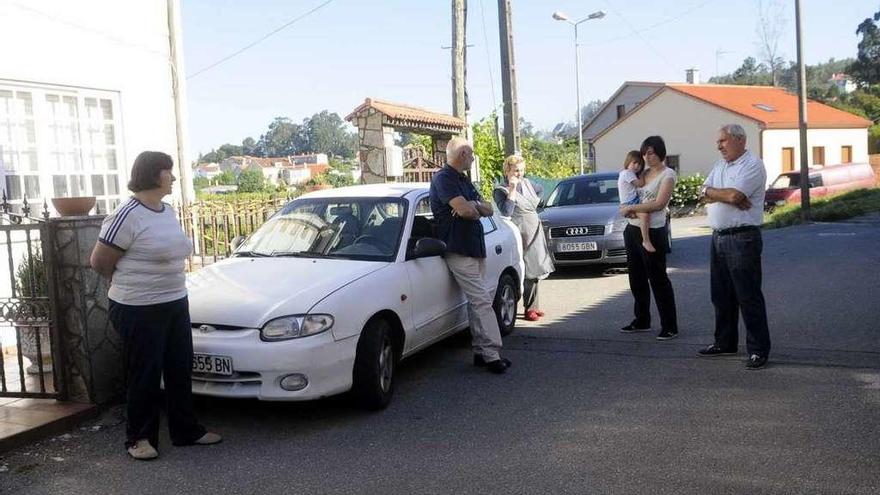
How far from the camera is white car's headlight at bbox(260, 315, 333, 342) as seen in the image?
17.3 feet

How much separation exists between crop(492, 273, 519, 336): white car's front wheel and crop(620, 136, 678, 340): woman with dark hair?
3.83 ft

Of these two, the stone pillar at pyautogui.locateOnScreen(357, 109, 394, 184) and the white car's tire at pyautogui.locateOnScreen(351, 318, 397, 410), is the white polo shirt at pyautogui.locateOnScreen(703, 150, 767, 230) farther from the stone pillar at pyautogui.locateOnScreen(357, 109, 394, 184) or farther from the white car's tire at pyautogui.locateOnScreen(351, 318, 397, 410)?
the stone pillar at pyautogui.locateOnScreen(357, 109, 394, 184)

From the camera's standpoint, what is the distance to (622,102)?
198 feet

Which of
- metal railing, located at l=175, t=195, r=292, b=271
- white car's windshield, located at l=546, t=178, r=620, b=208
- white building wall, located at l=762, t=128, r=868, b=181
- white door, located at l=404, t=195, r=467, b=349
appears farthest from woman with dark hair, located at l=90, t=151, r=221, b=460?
white building wall, located at l=762, t=128, r=868, b=181

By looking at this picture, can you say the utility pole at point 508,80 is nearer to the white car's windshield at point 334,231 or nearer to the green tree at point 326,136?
the white car's windshield at point 334,231

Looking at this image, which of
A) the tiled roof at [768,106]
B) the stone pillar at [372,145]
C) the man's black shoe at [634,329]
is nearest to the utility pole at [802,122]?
the stone pillar at [372,145]

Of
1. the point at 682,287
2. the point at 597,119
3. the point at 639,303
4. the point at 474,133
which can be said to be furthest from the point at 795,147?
the point at 639,303

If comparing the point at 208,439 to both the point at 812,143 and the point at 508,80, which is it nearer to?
the point at 508,80

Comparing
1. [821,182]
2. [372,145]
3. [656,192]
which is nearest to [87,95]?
[372,145]

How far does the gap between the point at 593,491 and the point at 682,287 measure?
283 inches

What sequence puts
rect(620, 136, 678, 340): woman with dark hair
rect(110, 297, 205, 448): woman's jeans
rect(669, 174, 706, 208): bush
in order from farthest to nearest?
rect(669, 174, 706, 208): bush < rect(620, 136, 678, 340): woman with dark hair < rect(110, 297, 205, 448): woman's jeans

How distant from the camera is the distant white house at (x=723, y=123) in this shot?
39438mm

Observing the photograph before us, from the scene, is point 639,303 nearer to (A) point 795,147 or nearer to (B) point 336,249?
(B) point 336,249

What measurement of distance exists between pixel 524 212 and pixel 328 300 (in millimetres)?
3812
